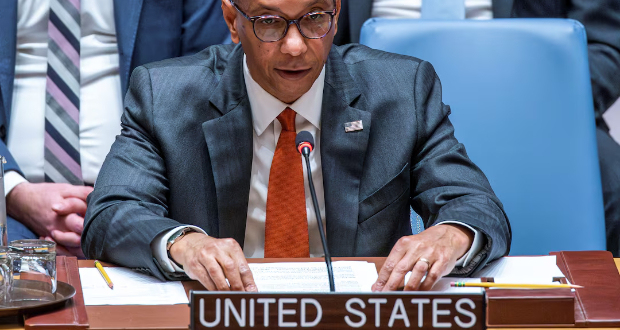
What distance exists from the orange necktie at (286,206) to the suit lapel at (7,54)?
992mm

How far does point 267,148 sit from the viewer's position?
1.91 metres

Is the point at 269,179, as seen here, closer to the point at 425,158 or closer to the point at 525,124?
the point at 425,158

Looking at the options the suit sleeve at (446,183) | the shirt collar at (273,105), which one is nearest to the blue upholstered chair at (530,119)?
the suit sleeve at (446,183)

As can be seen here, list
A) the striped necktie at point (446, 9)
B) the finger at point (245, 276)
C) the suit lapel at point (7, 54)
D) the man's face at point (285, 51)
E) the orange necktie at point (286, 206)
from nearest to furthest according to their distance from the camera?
the finger at point (245, 276) → the man's face at point (285, 51) → the orange necktie at point (286, 206) → the suit lapel at point (7, 54) → the striped necktie at point (446, 9)

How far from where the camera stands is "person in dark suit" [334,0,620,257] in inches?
104

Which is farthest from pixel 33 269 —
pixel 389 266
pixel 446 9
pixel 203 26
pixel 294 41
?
pixel 446 9

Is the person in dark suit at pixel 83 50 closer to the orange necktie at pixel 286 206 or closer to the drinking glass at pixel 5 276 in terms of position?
the orange necktie at pixel 286 206

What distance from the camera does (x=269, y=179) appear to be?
187cm

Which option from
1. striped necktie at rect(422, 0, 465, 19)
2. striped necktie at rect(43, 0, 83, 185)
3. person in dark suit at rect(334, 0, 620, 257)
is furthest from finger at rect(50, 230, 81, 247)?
striped necktie at rect(422, 0, 465, 19)

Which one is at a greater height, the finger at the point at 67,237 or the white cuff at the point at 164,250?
the white cuff at the point at 164,250

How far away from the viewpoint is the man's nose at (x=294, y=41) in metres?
1.73

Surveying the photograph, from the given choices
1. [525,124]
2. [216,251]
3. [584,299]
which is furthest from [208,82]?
[584,299]

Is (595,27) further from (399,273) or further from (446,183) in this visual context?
(399,273)

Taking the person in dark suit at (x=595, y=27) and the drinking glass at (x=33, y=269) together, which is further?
the person in dark suit at (x=595, y=27)
